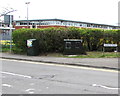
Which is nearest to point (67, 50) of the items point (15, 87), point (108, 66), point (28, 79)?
point (108, 66)

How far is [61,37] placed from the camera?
1820 cm

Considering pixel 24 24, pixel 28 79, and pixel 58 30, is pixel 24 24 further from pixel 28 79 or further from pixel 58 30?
pixel 28 79

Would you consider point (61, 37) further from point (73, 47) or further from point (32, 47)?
point (32, 47)

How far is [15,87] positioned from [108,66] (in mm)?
6484

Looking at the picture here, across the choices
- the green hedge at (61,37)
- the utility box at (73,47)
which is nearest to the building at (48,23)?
the green hedge at (61,37)

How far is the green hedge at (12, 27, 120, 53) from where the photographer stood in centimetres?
1827

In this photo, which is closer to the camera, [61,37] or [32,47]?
[32,47]

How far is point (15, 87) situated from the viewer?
7.09m

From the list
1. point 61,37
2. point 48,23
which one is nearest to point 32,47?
Result: point 61,37

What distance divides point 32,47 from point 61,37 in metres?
2.62

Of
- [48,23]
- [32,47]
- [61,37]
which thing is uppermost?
[48,23]

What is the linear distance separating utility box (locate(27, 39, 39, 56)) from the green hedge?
416 millimetres

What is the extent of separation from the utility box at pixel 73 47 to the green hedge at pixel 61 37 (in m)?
0.66

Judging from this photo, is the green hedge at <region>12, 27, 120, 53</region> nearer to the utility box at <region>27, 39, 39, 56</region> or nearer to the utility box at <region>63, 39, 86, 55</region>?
the utility box at <region>27, 39, 39, 56</region>
